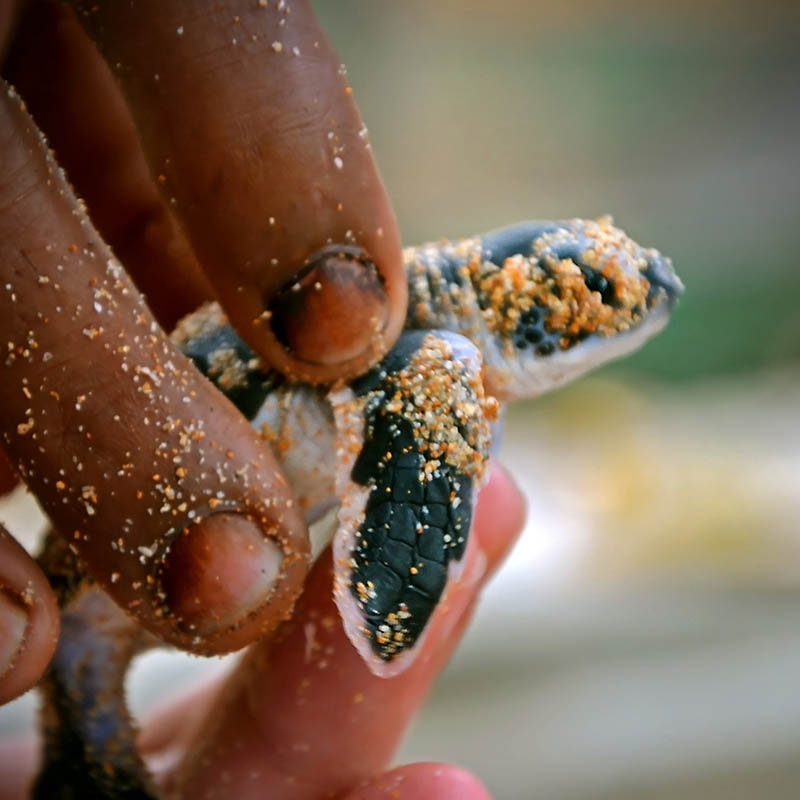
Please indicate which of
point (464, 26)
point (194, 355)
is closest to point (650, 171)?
point (464, 26)

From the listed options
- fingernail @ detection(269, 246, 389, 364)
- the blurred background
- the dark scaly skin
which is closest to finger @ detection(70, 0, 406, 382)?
fingernail @ detection(269, 246, 389, 364)

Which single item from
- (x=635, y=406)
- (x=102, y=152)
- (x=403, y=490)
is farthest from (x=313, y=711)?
(x=635, y=406)

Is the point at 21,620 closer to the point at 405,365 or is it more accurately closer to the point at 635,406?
the point at 405,365

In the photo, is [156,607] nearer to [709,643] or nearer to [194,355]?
[194,355]

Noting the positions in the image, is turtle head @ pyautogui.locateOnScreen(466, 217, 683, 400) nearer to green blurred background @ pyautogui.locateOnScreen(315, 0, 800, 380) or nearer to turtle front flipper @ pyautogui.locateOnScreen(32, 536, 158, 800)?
turtle front flipper @ pyautogui.locateOnScreen(32, 536, 158, 800)

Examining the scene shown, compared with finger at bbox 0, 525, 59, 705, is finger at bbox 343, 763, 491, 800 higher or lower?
lower

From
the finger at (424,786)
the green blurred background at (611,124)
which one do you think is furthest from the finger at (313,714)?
the green blurred background at (611,124)
